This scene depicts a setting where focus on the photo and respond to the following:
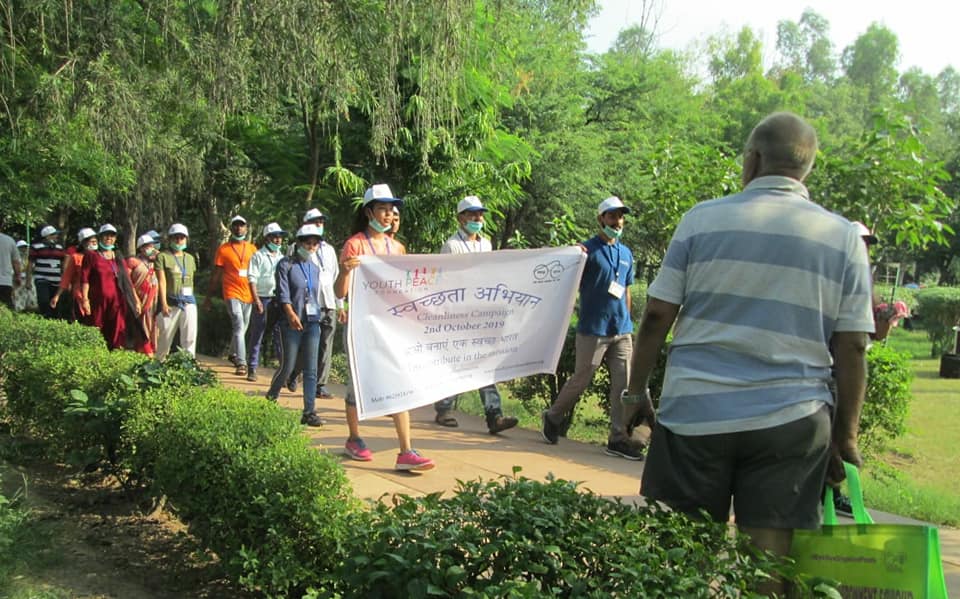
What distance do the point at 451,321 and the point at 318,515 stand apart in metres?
2.64

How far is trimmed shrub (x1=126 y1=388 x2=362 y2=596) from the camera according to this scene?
347 centimetres

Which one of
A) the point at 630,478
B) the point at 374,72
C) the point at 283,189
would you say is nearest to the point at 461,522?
the point at 630,478

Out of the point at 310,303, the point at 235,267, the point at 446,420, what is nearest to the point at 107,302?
the point at 235,267

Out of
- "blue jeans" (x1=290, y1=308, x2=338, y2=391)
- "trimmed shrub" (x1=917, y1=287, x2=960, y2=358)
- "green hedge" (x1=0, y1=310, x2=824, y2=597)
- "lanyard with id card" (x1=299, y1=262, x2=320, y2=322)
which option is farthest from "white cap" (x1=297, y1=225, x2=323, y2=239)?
"trimmed shrub" (x1=917, y1=287, x2=960, y2=358)

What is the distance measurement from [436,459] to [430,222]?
22.0ft

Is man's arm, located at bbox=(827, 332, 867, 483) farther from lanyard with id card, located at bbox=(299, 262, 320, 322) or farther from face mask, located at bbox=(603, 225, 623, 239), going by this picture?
lanyard with id card, located at bbox=(299, 262, 320, 322)

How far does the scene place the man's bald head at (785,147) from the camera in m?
2.72

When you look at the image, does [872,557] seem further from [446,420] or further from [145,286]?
[145,286]

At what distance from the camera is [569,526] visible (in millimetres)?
2582

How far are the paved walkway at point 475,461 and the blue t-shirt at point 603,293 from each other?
104cm

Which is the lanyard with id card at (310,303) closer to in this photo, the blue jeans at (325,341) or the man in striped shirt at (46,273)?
the blue jeans at (325,341)

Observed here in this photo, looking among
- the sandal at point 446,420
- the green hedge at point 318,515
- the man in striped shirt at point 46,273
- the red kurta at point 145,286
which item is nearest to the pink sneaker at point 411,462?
the green hedge at point 318,515

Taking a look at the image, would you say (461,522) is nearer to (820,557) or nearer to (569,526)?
(569,526)

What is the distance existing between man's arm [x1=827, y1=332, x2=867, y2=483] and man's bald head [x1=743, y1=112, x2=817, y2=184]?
21.9 inches
